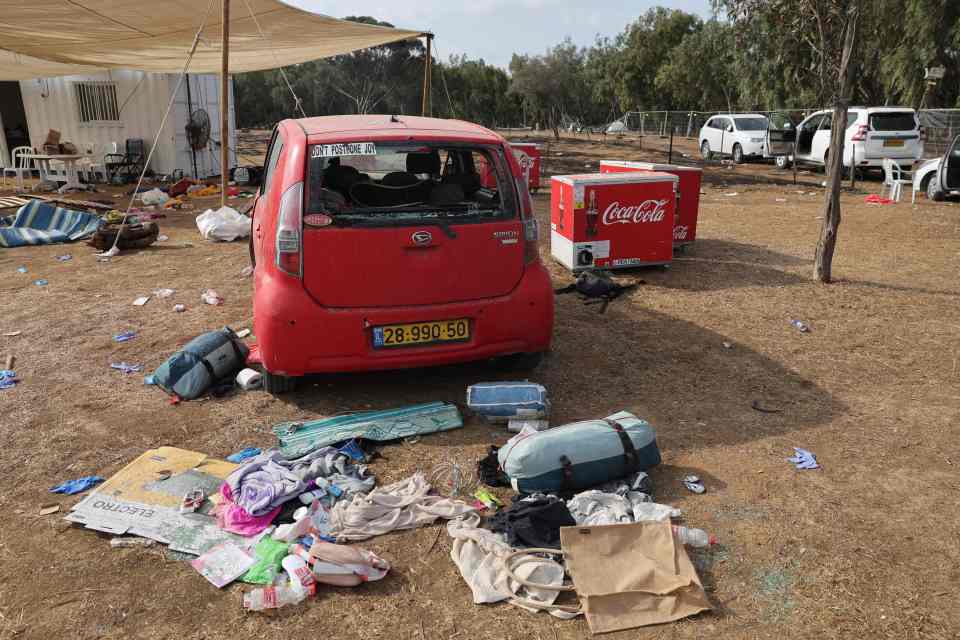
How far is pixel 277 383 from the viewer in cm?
463

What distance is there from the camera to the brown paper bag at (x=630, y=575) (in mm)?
2738

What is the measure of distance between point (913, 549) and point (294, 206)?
3.58 meters

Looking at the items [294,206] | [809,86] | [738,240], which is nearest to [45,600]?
[294,206]

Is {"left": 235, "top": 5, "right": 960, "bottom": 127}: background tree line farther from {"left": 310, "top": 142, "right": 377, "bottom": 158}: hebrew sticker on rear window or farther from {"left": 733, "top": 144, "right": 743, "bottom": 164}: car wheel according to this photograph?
{"left": 310, "top": 142, "right": 377, "bottom": 158}: hebrew sticker on rear window

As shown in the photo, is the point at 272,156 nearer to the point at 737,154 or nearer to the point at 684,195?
the point at 684,195

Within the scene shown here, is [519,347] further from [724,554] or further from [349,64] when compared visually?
[349,64]

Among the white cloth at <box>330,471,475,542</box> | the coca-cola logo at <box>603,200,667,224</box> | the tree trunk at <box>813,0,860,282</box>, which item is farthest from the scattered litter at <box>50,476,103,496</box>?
the tree trunk at <box>813,0,860,282</box>

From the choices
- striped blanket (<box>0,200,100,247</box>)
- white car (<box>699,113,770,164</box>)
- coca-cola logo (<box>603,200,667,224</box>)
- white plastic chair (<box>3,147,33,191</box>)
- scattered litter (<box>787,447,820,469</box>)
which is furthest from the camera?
white car (<box>699,113,770,164</box>)

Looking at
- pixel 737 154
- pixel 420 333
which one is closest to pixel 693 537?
pixel 420 333

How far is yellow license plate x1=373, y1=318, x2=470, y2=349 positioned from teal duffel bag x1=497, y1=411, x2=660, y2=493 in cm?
96

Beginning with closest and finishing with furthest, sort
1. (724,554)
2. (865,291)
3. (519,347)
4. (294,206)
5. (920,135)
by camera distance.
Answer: (724,554)
(294,206)
(519,347)
(865,291)
(920,135)

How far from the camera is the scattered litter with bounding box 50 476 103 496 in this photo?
3637 millimetres

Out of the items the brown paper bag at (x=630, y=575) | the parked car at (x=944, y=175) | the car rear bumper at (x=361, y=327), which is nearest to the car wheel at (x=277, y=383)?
the car rear bumper at (x=361, y=327)

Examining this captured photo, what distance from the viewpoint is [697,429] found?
171 inches
